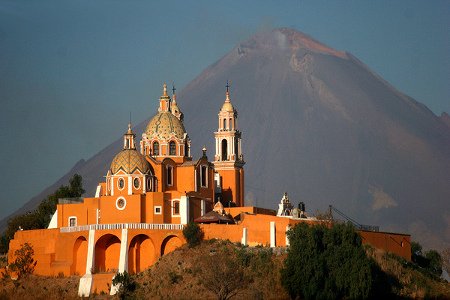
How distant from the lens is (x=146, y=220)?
3073 inches

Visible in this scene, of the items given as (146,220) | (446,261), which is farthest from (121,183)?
(446,261)

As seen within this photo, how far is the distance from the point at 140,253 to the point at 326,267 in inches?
496

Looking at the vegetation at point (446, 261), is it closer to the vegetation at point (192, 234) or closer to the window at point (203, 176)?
the window at point (203, 176)

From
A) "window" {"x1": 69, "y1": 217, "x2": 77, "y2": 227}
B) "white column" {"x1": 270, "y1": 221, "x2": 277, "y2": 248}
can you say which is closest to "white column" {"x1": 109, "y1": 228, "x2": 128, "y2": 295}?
"window" {"x1": 69, "y1": 217, "x2": 77, "y2": 227}

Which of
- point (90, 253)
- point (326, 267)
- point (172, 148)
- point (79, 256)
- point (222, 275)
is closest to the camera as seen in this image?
point (222, 275)

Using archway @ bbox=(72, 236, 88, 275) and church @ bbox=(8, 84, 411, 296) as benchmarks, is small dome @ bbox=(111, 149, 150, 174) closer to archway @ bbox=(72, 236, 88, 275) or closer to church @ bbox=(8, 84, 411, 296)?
church @ bbox=(8, 84, 411, 296)

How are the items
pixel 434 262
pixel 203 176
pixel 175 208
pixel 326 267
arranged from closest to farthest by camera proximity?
1. pixel 326 267
2. pixel 175 208
3. pixel 203 176
4. pixel 434 262

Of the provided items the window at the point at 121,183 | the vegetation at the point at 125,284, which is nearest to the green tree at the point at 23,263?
the window at the point at 121,183

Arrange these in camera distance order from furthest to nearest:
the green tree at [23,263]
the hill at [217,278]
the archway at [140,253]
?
the green tree at [23,263]
the archway at [140,253]
the hill at [217,278]

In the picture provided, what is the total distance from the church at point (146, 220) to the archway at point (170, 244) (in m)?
0.06

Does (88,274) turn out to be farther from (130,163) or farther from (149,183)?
(130,163)

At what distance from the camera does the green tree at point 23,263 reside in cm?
8081

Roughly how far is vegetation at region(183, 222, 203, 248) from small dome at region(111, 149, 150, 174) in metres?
5.35

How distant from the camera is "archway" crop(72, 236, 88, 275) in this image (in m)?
79.1
